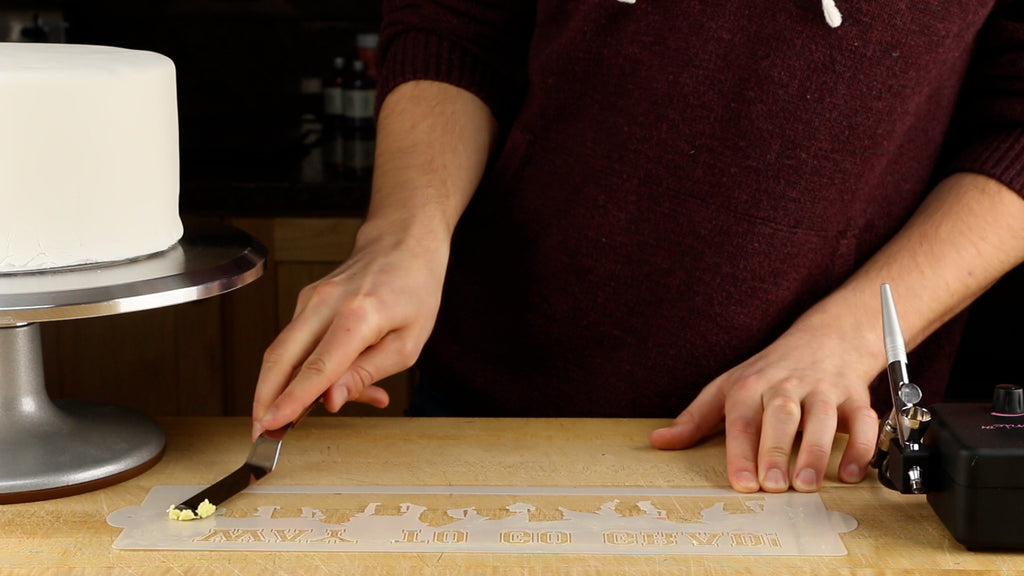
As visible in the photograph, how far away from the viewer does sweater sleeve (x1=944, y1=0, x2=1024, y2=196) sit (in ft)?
3.26

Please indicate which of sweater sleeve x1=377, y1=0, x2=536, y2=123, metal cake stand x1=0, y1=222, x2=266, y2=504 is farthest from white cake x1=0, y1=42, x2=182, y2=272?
sweater sleeve x1=377, y1=0, x2=536, y2=123

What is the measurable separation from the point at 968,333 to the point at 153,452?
5.48 ft

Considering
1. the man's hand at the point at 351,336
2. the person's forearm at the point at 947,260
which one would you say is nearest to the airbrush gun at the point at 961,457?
the person's forearm at the point at 947,260

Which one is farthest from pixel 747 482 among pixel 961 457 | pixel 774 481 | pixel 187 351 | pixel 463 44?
pixel 187 351

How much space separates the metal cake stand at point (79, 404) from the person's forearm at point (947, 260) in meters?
0.51

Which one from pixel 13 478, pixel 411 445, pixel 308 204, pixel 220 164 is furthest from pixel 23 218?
pixel 220 164

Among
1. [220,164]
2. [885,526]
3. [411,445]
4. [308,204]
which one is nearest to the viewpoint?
[885,526]

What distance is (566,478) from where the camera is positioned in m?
0.80

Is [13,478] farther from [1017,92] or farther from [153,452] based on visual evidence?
[1017,92]

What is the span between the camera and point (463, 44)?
1.15 m

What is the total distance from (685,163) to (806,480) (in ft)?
1.20

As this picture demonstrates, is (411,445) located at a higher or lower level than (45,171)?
lower

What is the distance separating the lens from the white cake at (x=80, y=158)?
76 centimetres

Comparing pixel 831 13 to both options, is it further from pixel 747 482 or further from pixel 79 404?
pixel 79 404
